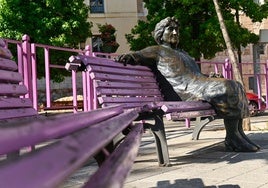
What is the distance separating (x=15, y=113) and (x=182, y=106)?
222 centimetres

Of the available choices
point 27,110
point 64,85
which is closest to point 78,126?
point 27,110

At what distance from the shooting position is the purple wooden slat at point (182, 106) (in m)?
4.77

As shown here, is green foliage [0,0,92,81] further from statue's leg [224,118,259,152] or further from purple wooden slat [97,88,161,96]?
statue's leg [224,118,259,152]

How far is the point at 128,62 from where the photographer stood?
244 inches

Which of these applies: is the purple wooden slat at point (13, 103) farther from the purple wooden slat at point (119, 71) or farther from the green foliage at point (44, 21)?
the green foliage at point (44, 21)

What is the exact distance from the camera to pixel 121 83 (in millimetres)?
5652

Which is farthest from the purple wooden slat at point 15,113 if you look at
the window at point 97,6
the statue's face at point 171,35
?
the window at point 97,6

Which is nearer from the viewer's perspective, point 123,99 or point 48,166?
point 48,166

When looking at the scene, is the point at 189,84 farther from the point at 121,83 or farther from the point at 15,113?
the point at 15,113

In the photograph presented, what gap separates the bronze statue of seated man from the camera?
5711 mm

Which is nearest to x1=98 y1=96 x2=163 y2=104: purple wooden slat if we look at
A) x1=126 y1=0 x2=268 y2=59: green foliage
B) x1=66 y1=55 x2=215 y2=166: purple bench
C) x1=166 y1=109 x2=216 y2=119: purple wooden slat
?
x1=66 y1=55 x2=215 y2=166: purple bench

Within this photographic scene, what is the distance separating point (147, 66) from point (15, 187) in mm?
6159

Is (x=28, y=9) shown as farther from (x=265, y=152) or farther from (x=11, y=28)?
(x=265, y=152)

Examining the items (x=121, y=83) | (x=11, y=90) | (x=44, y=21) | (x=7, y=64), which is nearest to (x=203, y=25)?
(x=44, y=21)
